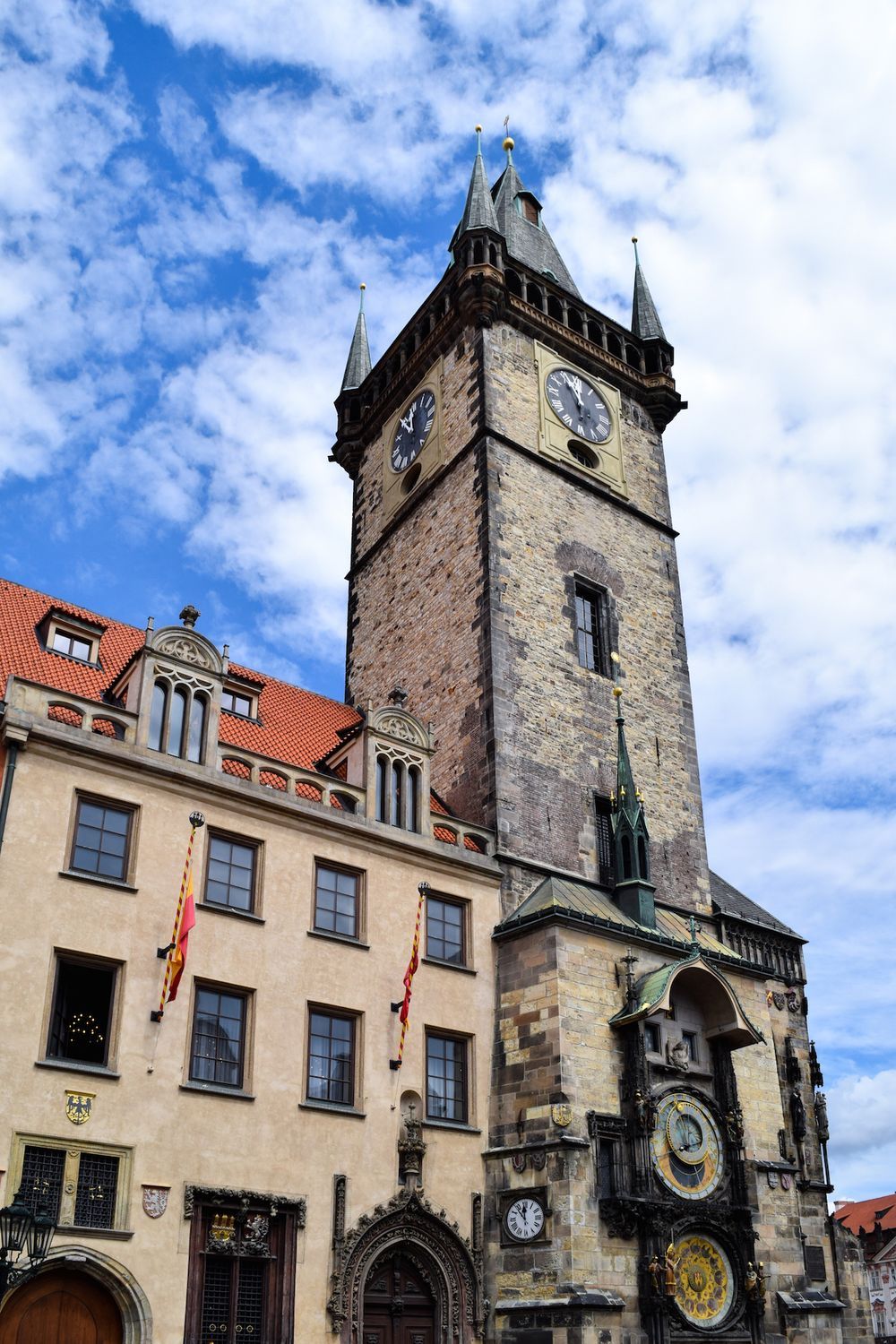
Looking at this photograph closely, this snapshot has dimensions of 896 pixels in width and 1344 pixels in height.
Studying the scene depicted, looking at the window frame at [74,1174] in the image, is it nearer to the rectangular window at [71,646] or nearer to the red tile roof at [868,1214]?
the rectangular window at [71,646]

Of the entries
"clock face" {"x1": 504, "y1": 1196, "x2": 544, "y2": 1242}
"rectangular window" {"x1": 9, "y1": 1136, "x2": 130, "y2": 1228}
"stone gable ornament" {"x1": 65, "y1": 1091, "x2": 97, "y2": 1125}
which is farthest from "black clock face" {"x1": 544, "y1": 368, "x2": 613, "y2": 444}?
"rectangular window" {"x1": 9, "y1": 1136, "x2": 130, "y2": 1228}

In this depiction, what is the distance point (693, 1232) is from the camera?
64.2 feet

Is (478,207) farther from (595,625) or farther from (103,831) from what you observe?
(103,831)

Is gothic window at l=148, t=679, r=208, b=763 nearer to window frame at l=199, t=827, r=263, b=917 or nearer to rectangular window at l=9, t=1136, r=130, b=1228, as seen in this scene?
window frame at l=199, t=827, r=263, b=917

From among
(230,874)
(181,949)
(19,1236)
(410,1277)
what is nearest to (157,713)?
(230,874)

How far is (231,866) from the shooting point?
61.8ft

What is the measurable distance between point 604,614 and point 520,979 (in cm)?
935

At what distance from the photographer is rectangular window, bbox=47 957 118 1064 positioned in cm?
1606

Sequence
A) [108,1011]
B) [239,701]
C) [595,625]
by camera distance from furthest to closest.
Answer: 1. [595,625]
2. [239,701]
3. [108,1011]

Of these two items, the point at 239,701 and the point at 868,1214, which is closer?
the point at 239,701

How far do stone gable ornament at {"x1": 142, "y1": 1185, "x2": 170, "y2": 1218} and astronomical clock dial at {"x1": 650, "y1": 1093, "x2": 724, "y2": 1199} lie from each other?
24.8 feet

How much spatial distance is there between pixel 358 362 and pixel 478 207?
589 centimetres

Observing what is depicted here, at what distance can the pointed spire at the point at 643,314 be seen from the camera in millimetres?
33312

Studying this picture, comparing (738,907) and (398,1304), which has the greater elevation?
(738,907)
